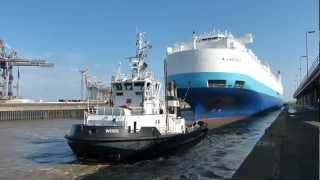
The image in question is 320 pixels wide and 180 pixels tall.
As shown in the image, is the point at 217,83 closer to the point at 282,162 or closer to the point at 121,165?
the point at 121,165

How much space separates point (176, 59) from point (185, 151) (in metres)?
23.1

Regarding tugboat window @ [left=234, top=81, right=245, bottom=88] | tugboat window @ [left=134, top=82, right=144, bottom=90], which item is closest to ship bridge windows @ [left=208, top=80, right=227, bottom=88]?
tugboat window @ [left=234, top=81, right=245, bottom=88]

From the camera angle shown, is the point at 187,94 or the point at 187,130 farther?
the point at 187,94

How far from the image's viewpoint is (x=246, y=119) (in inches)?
1861

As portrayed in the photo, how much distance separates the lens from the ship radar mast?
23.3 metres

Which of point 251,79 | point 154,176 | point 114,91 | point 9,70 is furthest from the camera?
point 9,70

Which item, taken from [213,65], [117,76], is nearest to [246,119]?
[213,65]

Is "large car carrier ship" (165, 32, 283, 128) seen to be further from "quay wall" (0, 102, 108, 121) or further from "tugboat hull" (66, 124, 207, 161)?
"quay wall" (0, 102, 108, 121)

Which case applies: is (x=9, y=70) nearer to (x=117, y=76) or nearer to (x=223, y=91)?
(x=223, y=91)

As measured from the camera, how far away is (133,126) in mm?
19078

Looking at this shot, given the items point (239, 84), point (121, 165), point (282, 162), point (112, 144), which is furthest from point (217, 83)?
point (282, 162)

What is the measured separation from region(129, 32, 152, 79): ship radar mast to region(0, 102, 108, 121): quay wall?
5731 centimetres

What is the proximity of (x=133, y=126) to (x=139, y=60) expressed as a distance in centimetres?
582

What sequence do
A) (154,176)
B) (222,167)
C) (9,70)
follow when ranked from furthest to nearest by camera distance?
1. (9,70)
2. (222,167)
3. (154,176)
